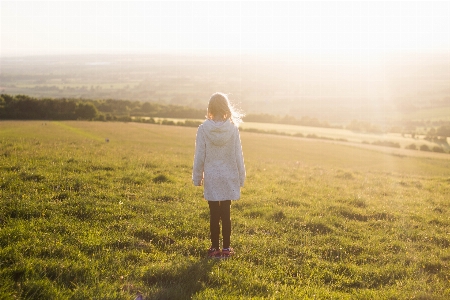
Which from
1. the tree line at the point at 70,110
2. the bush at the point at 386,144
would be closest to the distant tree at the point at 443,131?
the bush at the point at 386,144

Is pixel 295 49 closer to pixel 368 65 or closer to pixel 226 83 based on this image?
pixel 368 65

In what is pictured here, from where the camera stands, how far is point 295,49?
15388 cm

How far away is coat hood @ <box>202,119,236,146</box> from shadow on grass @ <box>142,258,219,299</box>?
2.09 m

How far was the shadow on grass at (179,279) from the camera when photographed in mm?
5109

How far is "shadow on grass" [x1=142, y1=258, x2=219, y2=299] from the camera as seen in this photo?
16.8ft

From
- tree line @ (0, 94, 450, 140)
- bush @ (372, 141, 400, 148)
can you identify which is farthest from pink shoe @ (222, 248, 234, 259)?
bush @ (372, 141, 400, 148)

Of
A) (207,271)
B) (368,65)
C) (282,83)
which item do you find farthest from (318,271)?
(368,65)

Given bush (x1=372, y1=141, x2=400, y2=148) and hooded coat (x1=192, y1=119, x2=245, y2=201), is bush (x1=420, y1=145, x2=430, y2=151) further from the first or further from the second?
hooded coat (x1=192, y1=119, x2=245, y2=201)

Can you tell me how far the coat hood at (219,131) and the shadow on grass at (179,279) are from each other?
209 centimetres

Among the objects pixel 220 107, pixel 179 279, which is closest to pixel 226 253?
pixel 179 279

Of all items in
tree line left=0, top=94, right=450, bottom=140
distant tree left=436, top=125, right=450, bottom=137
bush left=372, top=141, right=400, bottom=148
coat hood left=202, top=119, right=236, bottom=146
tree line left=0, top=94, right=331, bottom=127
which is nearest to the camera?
coat hood left=202, top=119, right=236, bottom=146

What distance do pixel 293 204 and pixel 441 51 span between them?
143m

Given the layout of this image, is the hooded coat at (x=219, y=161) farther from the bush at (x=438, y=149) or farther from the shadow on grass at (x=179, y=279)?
the bush at (x=438, y=149)

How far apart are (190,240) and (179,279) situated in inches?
65.8
